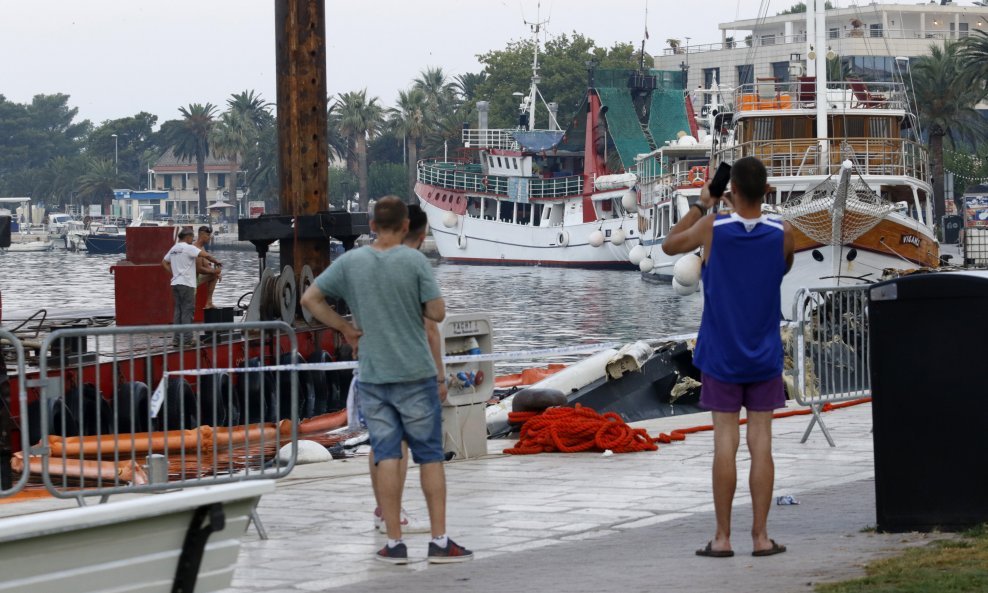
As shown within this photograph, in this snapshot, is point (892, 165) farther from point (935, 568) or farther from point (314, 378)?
point (935, 568)

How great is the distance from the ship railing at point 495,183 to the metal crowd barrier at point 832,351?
72261 mm

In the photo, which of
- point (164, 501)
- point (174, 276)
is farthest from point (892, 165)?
point (164, 501)

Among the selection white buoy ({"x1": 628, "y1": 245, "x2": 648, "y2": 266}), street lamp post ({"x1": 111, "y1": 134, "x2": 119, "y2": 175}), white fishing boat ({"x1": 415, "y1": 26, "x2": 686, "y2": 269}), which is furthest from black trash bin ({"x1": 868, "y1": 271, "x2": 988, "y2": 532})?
street lamp post ({"x1": 111, "y1": 134, "x2": 119, "y2": 175})

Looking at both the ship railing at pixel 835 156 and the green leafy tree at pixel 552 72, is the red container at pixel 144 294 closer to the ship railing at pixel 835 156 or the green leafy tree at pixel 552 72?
the ship railing at pixel 835 156

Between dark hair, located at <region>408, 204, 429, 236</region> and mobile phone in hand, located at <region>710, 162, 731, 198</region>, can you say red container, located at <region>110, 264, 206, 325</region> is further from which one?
mobile phone in hand, located at <region>710, 162, 731, 198</region>

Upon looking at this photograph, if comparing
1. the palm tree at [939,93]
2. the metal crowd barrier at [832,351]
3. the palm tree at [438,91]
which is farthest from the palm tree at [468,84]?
the metal crowd barrier at [832,351]

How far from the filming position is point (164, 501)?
4.14 meters

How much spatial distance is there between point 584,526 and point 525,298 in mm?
48691

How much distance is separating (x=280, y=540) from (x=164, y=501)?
4.08 metres

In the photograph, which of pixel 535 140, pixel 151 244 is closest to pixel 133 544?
pixel 151 244

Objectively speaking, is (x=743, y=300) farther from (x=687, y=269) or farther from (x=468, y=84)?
(x=468, y=84)

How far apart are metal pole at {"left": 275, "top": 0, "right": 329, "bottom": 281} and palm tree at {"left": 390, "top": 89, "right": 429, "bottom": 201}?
4078 inches

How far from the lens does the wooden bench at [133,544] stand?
392 centimetres

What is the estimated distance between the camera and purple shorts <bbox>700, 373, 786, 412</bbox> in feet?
23.6
